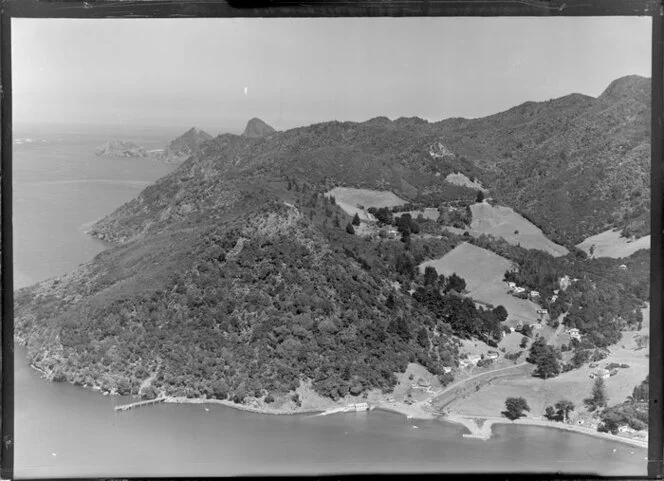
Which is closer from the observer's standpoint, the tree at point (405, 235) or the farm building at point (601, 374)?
the farm building at point (601, 374)

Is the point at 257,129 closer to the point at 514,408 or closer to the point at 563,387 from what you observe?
the point at 514,408

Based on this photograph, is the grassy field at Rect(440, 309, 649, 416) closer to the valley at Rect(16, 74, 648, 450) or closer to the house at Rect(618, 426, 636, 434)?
the valley at Rect(16, 74, 648, 450)

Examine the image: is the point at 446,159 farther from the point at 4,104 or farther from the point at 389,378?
the point at 4,104

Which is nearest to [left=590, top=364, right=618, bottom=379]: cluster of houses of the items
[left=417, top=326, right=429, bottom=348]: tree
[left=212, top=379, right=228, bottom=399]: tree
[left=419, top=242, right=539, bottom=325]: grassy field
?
[left=419, top=242, right=539, bottom=325]: grassy field

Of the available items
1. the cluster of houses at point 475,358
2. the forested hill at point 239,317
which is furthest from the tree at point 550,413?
the forested hill at point 239,317

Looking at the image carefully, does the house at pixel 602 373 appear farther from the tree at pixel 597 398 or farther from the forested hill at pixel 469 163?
the forested hill at pixel 469 163

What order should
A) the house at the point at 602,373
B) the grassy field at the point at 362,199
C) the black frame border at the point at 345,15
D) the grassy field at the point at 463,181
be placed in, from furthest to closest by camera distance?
the grassy field at the point at 463,181, the grassy field at the point at 362,199, the house at the point at 602,373, the black frame border at the point at 345,15

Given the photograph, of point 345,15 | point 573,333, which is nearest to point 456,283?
point 573,333
